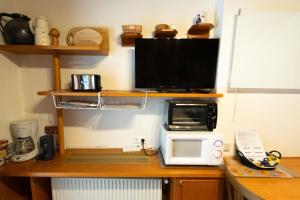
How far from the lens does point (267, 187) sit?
110 cm

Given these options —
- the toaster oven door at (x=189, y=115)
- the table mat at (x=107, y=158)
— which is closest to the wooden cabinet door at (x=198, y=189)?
the table mat at (x=107, y=158)

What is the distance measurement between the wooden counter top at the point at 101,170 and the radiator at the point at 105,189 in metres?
0.16

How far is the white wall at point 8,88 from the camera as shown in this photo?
137 cm

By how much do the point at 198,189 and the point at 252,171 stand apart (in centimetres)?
43

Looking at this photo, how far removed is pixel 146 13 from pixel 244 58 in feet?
3.06

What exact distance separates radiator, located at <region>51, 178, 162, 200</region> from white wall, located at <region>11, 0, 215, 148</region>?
13.9 inches

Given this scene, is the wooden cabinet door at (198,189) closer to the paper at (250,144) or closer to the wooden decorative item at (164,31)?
the paper at (250,144)

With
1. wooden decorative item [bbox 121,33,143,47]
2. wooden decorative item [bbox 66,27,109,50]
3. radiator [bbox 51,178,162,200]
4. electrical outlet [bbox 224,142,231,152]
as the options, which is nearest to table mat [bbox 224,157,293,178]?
electrical outlet [bbox 224,142,231,152]

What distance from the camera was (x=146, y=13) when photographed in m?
1.52

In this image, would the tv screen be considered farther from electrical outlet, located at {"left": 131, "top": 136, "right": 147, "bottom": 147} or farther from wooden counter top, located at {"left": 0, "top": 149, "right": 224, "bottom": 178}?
wooden counter top, located at {"left": 0, "top": 149, "right": 224, "bottom": 178}

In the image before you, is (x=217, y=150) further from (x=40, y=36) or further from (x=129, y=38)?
(x=40, y=36)

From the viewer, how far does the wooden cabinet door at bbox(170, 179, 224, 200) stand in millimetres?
1282

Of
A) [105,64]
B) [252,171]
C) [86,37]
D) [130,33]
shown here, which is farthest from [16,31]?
[252,171]

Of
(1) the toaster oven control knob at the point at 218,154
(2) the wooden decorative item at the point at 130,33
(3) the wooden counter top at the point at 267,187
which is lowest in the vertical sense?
(3) the wooden counter top at the point at 267,187
